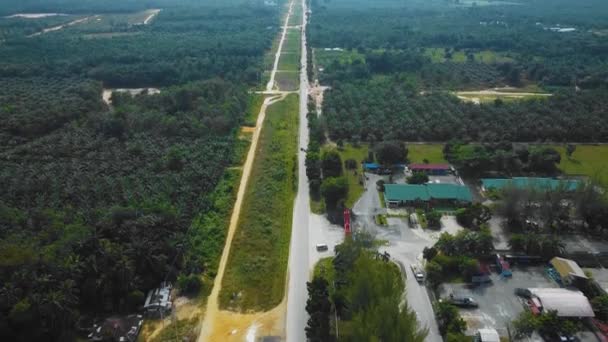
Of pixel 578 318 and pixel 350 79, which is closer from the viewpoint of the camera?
pixel 578 318

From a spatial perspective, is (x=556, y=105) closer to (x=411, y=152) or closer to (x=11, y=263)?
(x=411, y=152)

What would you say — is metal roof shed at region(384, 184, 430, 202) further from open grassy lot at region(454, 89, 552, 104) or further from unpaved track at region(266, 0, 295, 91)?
unpaved track at region(266, 0, 295, 91)

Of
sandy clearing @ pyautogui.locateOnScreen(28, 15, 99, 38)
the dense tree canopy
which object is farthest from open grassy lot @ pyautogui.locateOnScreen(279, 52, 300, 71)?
sandy clearing @ pyautogui.locateOnScreen(28, 15, 99, 38)

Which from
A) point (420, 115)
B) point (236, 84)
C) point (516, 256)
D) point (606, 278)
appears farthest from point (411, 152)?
point (236, 84)

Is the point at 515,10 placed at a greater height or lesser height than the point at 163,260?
greater

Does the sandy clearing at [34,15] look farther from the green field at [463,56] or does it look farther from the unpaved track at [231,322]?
the unpaved track at [231,322]

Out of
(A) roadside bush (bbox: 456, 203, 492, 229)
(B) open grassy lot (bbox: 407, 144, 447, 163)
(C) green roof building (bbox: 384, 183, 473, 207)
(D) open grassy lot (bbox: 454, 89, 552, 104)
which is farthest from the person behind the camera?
(D) open grassy lot (bbox: 454, 89, 552, 104)

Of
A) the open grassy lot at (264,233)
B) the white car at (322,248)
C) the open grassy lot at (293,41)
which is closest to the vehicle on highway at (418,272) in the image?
the white car at (322,248)

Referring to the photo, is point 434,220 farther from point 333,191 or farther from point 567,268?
point 567,268
